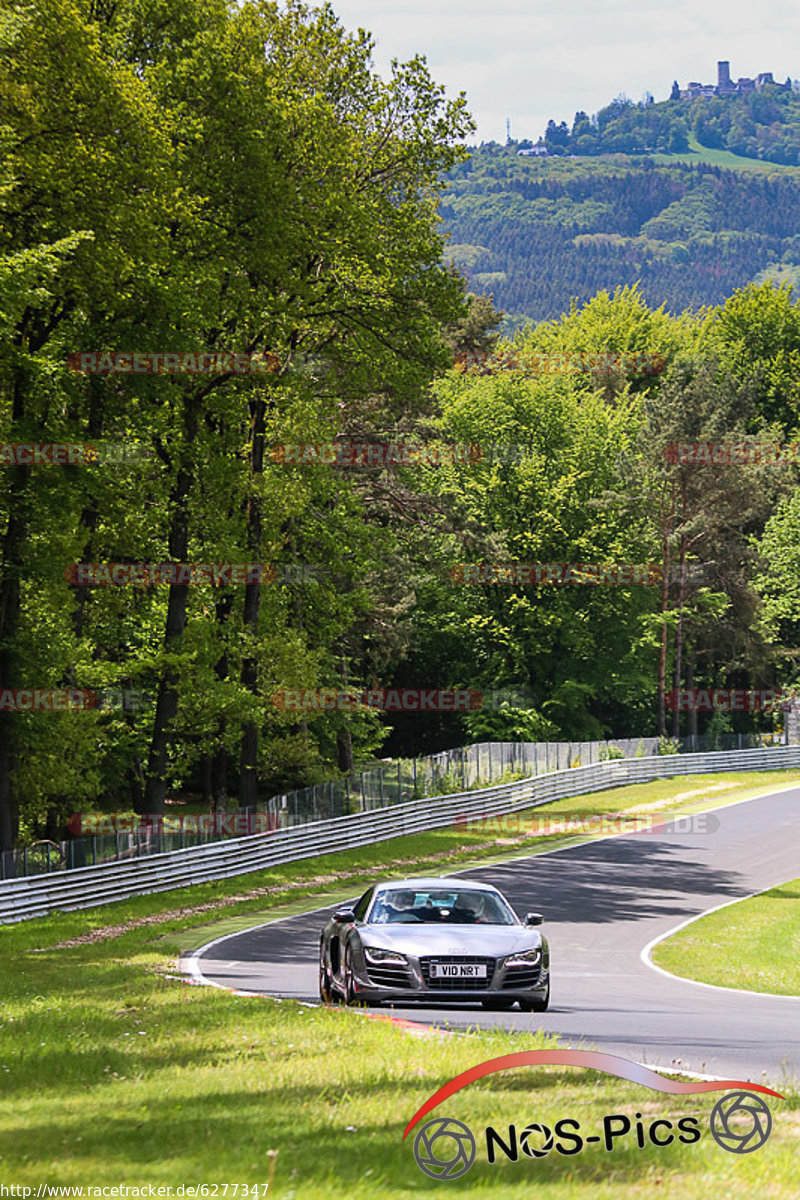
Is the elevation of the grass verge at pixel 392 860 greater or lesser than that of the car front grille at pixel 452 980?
lesser

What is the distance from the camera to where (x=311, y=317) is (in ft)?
121

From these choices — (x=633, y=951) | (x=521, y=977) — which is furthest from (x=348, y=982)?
(x=633, y=951)

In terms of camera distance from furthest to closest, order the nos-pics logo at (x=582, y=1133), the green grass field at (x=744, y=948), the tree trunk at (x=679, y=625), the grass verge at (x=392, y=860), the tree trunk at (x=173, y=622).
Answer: the tree trunk at (x=679, y=625) < the tree trunk at (x=173, y=622) < the grass verge at (x=392, y=860) < the green grass field at (x=744, y=948) < the nos-pics logo at (x=582, y=1133)

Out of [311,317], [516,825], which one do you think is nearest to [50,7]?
[311,317]

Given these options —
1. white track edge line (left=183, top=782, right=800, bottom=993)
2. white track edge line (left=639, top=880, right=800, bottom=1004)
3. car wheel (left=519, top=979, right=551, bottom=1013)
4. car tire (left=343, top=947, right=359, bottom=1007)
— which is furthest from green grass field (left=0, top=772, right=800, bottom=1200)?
white track edge line (left=639, top=880, right=800, bottom=1004)

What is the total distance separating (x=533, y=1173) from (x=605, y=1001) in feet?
34.2

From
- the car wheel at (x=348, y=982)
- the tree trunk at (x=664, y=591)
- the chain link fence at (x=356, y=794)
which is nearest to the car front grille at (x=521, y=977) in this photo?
the car wheel at (x=348, y=982)

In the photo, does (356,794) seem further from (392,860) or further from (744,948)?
(744,948)

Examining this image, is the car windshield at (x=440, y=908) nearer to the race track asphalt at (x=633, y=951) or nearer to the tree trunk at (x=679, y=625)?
the race track asphalt at (x=633, y=951)

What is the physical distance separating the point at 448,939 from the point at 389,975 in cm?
71

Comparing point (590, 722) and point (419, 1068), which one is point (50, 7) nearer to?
point (419, 1068)

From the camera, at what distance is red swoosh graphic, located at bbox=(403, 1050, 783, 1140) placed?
7.75m

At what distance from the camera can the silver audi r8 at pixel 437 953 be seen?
531 inches

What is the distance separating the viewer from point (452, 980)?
13.5m
